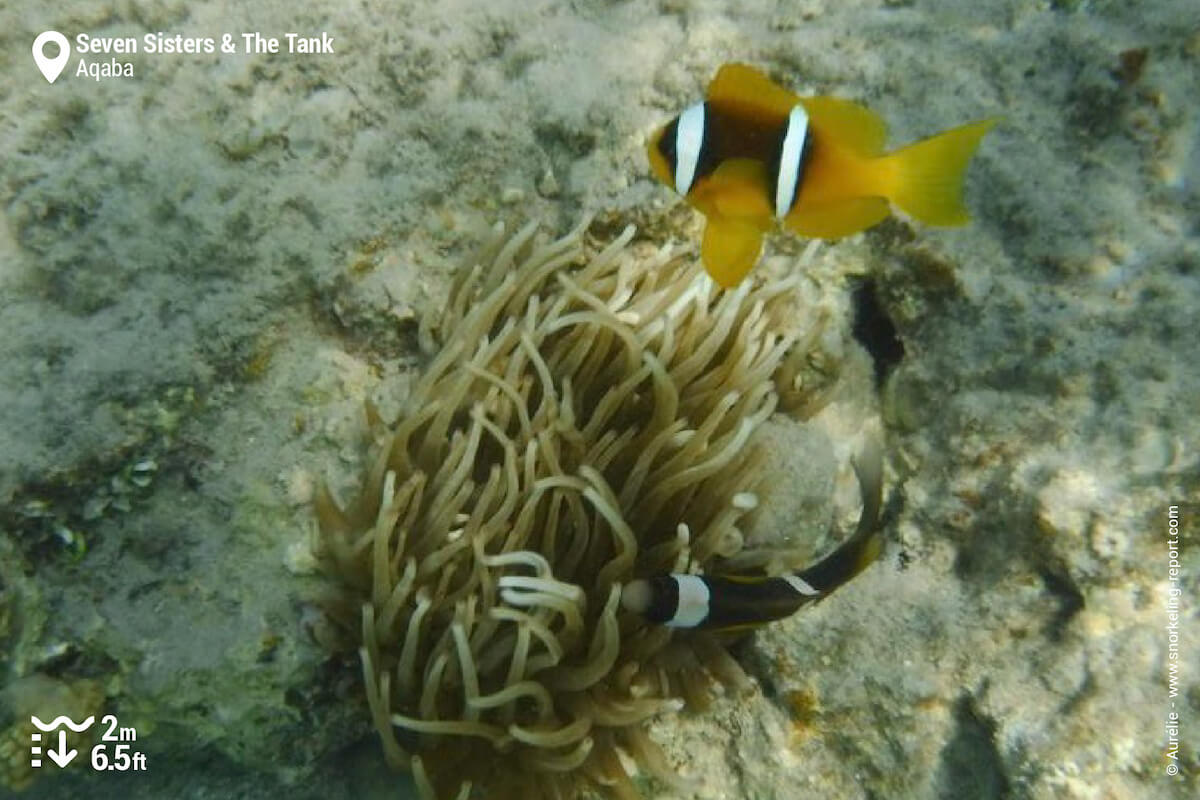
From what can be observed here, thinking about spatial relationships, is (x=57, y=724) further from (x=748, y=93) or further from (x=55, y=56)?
(x=748, y=93)

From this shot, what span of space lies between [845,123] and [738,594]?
2.90 ft

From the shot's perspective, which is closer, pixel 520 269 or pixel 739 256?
pixel 739 256

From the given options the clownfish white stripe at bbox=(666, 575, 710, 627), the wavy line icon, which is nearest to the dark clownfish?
the clownfish white stripe at bbox=(666, 575, 710, 627)

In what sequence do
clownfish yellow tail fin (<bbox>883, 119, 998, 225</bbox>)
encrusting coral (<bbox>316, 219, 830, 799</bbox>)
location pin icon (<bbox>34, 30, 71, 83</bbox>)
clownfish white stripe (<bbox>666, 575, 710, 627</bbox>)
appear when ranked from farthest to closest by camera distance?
location pin icon (<bbox>34, 30, 71, 83</bbox>)
encrusting coral (<bbox>316, 219, 830, 799</bbox>)
clownfish white stripe (<bbox>666, 575, 710, 627</bbox>)
clownfish yellow tail fin (<bbox>883, 119, 998, 225</bbox>)

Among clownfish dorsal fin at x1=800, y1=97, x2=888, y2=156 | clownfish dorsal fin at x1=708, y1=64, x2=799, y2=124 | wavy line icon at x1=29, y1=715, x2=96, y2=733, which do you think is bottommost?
wavy line icon at x1=29, y1=715, x2=96, y2=733

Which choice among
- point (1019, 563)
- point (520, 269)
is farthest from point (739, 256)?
point (1019, 563)

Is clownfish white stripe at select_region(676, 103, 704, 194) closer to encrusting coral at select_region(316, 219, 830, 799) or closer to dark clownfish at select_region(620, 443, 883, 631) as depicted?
encrusting coral at select_region(316, 219, 830, 799)

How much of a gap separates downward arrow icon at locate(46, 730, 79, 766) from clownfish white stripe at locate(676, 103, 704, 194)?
165cm

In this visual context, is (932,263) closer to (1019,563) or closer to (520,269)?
(1019,563)

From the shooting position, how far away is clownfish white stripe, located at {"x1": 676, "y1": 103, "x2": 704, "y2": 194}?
149 centimetres

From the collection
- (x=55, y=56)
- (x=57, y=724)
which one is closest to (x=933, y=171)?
(x=57, y=724)

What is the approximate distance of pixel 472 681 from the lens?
5.38ft

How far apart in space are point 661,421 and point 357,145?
1019 mm

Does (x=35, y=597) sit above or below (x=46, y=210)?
below
